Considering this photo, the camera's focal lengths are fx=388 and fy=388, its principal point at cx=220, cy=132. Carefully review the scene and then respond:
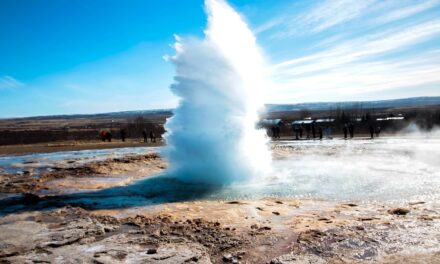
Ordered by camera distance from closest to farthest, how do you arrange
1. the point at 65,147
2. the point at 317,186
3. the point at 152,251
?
the point at 152,251 < the point at 317,186 < the point at 65,147

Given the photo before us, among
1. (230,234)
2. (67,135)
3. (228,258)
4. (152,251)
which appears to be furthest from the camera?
(67,135)

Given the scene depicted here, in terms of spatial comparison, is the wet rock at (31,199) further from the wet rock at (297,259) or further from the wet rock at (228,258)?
the wet rock at (297,259)

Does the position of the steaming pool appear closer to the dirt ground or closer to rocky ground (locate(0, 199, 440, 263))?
rocky ground (locate(0, 199, 440, 263))

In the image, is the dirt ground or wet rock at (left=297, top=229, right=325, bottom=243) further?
the dirt ground

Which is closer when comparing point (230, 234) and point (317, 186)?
point (230, 234)

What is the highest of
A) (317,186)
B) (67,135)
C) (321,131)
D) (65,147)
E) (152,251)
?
(67,135)

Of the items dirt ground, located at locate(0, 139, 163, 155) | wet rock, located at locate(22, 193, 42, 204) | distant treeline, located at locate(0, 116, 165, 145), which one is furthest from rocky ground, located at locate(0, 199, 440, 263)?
distant treeline, located at locate(0, 116, 165, 145)

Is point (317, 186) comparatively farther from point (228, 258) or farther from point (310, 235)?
point (228, 258)

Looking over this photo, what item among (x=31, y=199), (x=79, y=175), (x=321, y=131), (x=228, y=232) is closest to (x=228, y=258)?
(x=228, y=232)

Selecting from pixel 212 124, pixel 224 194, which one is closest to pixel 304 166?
pixel 212 124

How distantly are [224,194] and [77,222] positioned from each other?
450 cm

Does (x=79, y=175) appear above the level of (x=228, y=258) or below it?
above

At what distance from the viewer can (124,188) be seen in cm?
1295

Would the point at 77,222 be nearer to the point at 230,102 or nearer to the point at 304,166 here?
the point at 230,102
